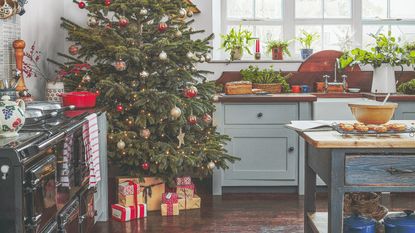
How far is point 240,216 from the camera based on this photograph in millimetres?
4219

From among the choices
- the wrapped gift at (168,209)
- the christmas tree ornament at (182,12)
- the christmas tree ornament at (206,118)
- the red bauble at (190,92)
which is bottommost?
the wrapped gift at (168,209)

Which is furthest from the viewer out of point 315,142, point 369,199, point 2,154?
point 369,199

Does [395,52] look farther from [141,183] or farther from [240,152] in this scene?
[141,183]

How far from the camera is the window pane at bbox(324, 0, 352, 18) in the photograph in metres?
6.02

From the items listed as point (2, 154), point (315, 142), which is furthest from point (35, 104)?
point (315, 142)

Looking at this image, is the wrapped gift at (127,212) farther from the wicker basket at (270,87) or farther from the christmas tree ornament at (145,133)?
the wicker basket at (270,87)

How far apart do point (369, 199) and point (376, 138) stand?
21.5 inches

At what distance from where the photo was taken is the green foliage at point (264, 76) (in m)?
5.28

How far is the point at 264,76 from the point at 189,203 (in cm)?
146

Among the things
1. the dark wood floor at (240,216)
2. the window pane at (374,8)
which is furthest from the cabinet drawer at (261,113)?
the window pane at (374,8)

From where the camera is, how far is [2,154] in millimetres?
2023

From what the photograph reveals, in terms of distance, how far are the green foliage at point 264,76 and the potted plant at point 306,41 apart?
482 mm

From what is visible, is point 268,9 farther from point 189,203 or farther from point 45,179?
point 45,179

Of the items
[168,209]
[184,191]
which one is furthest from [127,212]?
[184,191]
